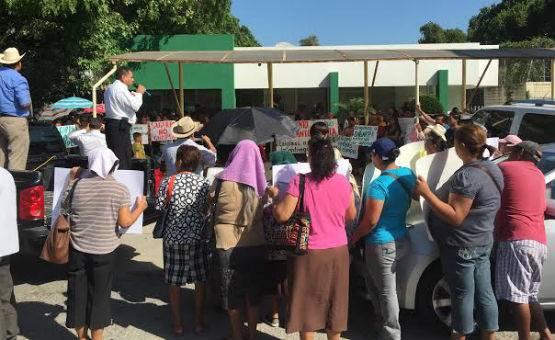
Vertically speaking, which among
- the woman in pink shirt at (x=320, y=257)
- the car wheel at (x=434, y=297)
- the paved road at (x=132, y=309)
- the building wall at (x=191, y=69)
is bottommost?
the paved road at (x=132, y=309)

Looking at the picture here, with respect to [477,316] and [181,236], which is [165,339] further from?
[477,316]

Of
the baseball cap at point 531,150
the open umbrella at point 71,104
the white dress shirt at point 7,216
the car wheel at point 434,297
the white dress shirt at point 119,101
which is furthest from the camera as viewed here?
the open umbrella at point 71,104

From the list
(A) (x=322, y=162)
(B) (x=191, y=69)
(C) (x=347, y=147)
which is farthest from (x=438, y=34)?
(A) (x=322, y=162)

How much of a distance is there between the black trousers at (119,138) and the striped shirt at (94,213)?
306 centimetres

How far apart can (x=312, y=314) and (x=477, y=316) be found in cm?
129

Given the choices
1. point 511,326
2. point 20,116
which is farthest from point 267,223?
point 20,116

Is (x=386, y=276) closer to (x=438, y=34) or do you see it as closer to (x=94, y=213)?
(x=94, y=213)

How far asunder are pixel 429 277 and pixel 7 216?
10.9 ft

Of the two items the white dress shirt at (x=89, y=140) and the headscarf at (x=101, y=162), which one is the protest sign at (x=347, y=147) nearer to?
the white dress shirt at (x=89, y=140)

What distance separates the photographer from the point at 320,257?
4.09m

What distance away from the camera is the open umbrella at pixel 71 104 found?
16656 millimetres

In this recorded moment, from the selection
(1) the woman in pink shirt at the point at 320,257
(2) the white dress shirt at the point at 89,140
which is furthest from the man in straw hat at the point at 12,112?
(1) the woman in pink shirt at the point at 320,257

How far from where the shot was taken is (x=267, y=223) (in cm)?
467

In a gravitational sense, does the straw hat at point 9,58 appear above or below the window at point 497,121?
above
